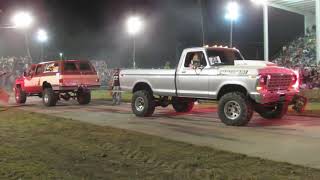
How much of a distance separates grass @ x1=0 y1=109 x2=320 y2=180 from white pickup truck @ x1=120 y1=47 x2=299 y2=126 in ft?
9.56

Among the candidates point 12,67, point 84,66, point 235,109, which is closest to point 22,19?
point 12,67

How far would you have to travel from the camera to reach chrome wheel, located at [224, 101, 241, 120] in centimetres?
1423

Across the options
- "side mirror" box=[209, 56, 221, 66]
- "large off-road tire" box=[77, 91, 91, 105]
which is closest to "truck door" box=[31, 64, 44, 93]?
"large off-road tire" box=[77, 91, 91, 105]

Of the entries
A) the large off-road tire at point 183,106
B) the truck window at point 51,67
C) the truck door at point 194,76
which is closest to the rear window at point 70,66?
the truck window at point 51,67

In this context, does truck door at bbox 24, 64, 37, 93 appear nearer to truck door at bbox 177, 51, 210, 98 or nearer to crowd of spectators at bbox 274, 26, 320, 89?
truck door at bbox 177, 51, 210, 98

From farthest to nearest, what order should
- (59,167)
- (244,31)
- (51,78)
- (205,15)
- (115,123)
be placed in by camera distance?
(244,31) → (205,15) → (51,78) → (115,123) → (59,167)

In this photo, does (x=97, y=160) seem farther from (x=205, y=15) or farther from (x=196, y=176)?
(x=205, y=15)

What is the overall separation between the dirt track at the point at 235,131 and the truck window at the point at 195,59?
169cm

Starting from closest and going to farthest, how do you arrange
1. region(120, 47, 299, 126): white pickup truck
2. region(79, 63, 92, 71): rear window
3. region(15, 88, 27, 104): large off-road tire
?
1. region(120, 47, 299, 126): white pickup truck
2. region(79, 63, 92, 71): rear window
3. region(15, 88, 27, 104): large off-road tire

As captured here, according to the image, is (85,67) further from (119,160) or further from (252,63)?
(119,160)

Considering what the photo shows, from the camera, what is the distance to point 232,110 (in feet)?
47.4

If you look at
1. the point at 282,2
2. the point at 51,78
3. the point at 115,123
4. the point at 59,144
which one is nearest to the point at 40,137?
the point at 59,144

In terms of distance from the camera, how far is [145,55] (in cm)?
5738

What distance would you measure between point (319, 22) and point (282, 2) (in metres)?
6.41
